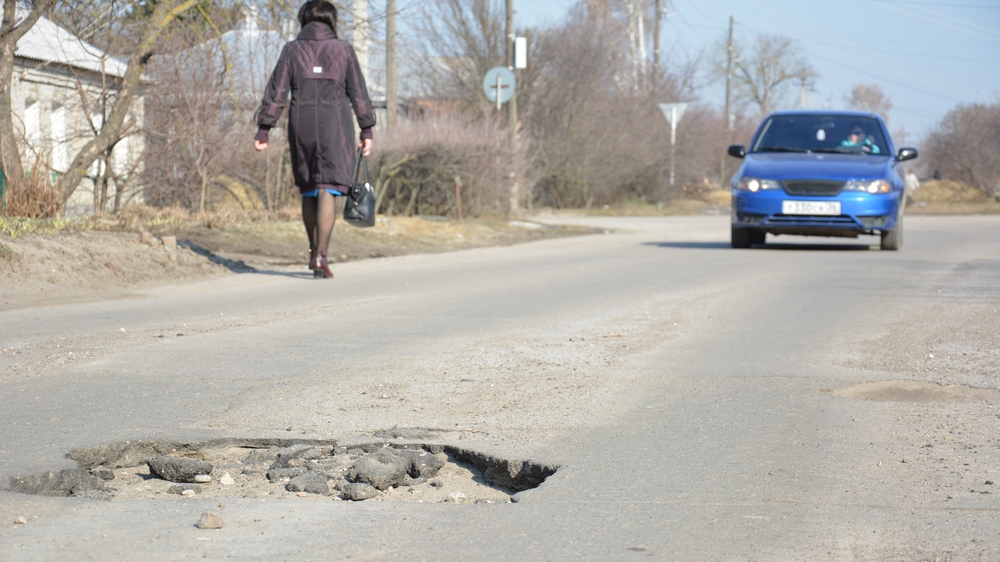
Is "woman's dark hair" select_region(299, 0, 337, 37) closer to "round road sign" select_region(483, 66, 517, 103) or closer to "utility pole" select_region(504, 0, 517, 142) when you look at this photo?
"utility pole" select_region(504, 0, 517, 142)

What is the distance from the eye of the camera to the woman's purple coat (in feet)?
30.5

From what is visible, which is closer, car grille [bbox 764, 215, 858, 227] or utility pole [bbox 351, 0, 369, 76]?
car grille [bbox 764, 215, 858, 227]

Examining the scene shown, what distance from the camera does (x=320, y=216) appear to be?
930 cm

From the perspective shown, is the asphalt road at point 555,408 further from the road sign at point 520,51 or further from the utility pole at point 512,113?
the road sign at point 520,51

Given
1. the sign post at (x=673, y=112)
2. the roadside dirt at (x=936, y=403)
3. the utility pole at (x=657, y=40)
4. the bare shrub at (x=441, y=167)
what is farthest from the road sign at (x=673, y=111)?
the roadside dirt at (x=936, y=403)

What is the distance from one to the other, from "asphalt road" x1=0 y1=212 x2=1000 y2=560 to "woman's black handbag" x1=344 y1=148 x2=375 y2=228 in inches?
25.9

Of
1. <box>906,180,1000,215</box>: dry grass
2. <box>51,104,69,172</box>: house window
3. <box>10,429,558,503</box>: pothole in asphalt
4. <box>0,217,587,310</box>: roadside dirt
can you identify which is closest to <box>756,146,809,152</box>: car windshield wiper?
<box>0,217,587,310</box>: roadside dirt

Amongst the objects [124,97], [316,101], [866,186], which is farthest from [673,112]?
[316,101]

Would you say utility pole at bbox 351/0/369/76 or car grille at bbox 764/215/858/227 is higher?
utility pole at bbox 351/0/369/76

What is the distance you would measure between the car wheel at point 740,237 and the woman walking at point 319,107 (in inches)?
260

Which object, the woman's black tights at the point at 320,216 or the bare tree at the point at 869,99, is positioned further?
the bare tree at the point at 869,99

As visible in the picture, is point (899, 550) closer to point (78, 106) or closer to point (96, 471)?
point (96, 471)

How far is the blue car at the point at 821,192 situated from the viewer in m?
13.7

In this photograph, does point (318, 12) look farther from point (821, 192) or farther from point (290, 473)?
point (821, 192)
